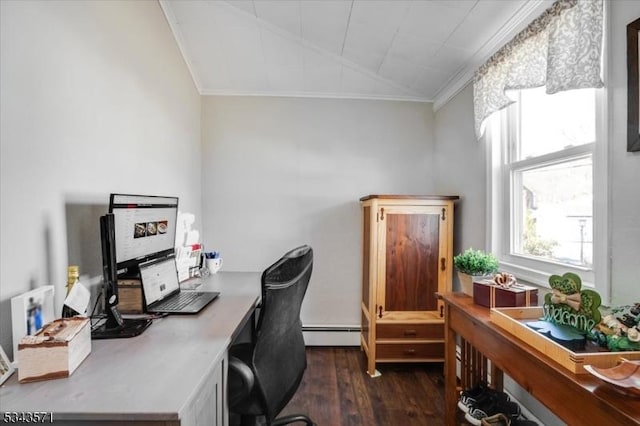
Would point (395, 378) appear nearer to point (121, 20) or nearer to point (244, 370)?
point (244, 370)

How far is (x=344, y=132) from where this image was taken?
3059 millimetres

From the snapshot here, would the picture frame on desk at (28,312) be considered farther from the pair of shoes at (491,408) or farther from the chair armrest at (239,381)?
the pair of shoes at (491,408)

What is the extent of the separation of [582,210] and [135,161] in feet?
7.67

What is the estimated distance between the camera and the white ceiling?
1.88 metres

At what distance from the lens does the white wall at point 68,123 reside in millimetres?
1066

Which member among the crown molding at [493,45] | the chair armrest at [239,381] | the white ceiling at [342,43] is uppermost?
the white ceiling at [342,43]

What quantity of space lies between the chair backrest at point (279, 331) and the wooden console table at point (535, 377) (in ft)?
2.66

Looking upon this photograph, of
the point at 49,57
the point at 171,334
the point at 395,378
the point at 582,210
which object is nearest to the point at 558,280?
the point at 582,210

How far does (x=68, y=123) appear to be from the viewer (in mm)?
1333

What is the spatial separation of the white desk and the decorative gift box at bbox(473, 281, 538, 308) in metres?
1.14

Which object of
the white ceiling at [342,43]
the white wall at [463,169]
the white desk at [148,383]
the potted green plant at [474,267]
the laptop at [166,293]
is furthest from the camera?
the white wall at [463,169]

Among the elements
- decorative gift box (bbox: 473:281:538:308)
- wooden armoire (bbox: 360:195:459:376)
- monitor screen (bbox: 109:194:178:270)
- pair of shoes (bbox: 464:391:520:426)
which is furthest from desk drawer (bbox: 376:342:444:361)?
monitor screen (bbox: 109:194:178:270)

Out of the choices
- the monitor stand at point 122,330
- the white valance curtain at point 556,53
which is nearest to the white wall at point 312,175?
the white valance curtain at point 556,53

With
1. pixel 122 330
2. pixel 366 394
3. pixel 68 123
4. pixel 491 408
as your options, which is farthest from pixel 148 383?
pixel 366 394
